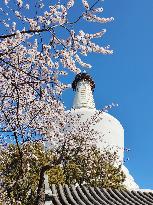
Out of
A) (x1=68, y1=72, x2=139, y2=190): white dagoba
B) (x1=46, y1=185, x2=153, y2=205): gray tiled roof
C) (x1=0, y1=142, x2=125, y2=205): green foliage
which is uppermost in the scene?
(x1=68, y1=72, x2=139, y2=190): white dagoba

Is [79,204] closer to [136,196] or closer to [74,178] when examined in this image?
[136,196]

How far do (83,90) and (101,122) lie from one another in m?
14.7

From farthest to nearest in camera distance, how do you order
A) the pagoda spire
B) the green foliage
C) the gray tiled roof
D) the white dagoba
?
the pagoda spire, the white dagoba, the green foliage, the gray tiled roof

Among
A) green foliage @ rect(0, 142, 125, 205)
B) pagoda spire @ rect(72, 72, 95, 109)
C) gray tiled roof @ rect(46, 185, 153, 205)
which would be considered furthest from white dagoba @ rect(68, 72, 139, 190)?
gray tiled roof @ rect(46, 185, 153, 205)

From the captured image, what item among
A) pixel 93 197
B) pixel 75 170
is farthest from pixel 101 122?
pixel 93 197

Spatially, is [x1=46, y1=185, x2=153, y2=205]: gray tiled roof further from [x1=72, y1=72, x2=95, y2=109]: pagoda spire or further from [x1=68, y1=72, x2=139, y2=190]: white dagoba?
[x1=72, y1=72, x2=95, y2=109]: pagoda spire

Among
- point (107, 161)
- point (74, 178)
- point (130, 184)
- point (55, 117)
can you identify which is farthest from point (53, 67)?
point (130, 184)

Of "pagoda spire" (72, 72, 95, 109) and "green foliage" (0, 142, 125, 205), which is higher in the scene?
"pagoda spire" (72, 72, 95, 109)

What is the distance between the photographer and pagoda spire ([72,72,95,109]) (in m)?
50.7

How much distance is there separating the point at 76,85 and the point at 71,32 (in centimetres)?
4894

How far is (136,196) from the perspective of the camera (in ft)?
34.9

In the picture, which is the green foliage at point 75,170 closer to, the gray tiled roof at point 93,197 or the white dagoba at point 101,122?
the white dagoba at point 101,122

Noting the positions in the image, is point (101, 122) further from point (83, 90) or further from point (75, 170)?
point (75, 170)

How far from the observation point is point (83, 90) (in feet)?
177
